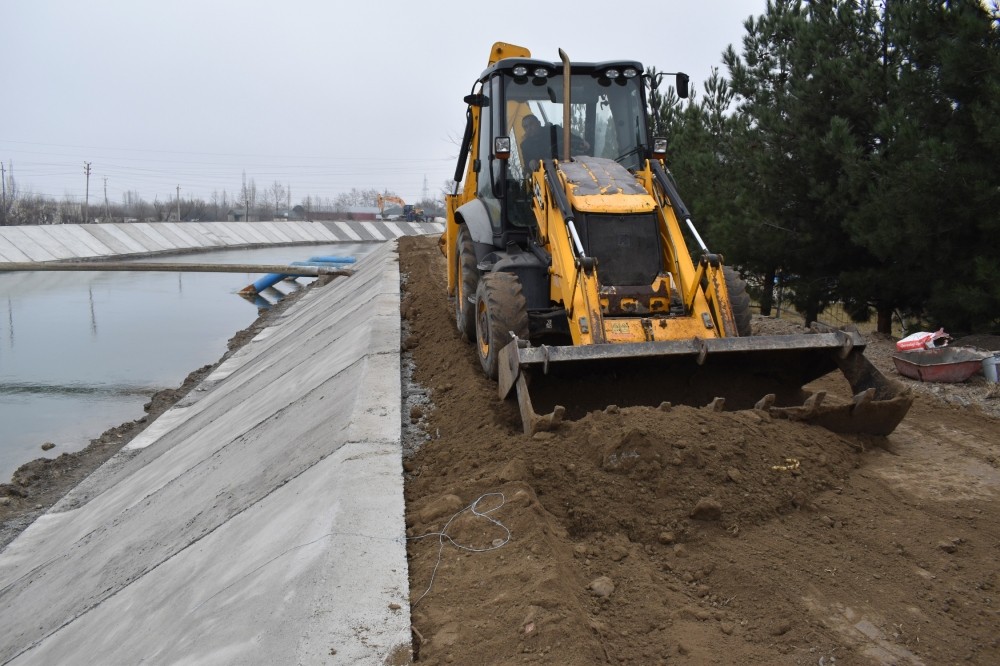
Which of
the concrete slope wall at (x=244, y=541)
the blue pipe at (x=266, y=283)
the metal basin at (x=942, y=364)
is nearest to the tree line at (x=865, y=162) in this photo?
the metal basin at (x=942, y=364)

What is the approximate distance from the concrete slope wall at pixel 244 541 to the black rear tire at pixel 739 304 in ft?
9.19

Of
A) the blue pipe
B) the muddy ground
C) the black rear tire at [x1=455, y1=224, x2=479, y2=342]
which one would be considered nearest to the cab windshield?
the black rear tire at [x1=455, y1=224, x2=479, y2=342]

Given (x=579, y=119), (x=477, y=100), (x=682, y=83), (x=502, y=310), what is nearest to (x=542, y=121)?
(x=579, y=119)

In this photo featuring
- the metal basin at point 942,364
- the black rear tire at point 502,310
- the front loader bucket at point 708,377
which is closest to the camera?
the front loader bucket at point 708,377

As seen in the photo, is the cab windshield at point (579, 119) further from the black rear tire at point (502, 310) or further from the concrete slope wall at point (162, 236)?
the concrete slope wall at point (162, 236)

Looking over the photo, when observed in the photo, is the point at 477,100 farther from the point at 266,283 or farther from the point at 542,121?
the point at 266,283

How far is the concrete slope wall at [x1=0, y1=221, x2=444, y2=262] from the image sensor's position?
35122mm

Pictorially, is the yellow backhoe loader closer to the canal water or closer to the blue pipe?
the canal water

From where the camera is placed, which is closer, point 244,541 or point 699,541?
point 699,541

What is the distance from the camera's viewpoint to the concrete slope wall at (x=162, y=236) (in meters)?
35.1

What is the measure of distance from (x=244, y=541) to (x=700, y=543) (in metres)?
2.78

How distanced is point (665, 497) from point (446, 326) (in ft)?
18.2

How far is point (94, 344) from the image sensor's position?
17031 mm

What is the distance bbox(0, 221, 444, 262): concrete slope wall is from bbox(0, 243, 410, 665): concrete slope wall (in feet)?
93.2
